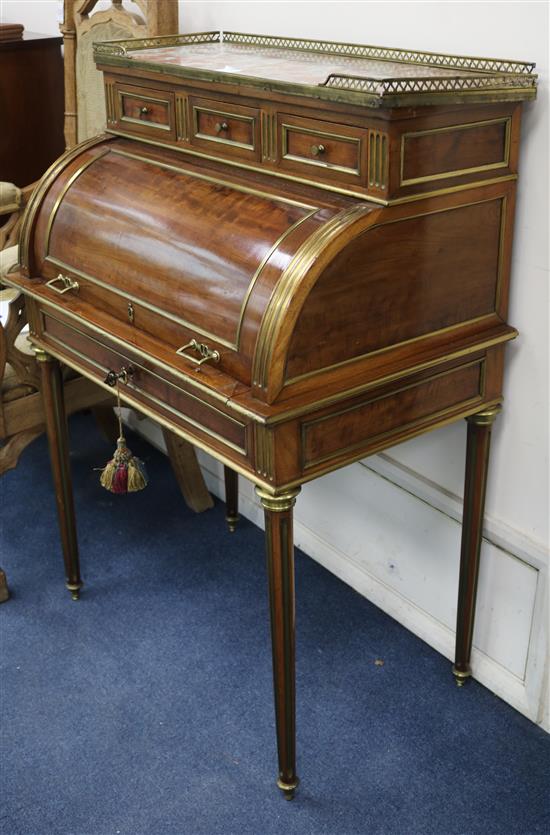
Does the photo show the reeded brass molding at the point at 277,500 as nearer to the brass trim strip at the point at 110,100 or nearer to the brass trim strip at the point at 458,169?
the brass trim strip at the point at 458,169

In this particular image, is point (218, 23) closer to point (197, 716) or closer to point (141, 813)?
point (197, 716)

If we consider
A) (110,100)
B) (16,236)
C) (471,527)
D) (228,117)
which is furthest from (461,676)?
(16,236)

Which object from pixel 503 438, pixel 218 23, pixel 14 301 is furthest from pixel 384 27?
pixel 14 301

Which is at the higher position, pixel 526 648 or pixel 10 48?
pixel 10 48

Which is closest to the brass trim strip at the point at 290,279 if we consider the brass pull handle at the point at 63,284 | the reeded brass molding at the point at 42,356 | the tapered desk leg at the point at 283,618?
the tapered desk leg at the point at 283,618

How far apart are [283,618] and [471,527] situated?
0.56m

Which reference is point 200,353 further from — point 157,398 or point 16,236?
point 16,236

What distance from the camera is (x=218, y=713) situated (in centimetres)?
244

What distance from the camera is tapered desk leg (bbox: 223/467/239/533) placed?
10.4 ft

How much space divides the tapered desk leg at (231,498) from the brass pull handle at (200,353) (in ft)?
4.08

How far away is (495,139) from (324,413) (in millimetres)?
643

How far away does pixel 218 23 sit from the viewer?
2.82m

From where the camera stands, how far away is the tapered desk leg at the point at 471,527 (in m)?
2.20

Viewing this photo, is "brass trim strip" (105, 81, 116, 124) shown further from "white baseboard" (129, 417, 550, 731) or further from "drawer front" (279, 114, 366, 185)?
"white baseboard" (129, 417, 550, 731)
